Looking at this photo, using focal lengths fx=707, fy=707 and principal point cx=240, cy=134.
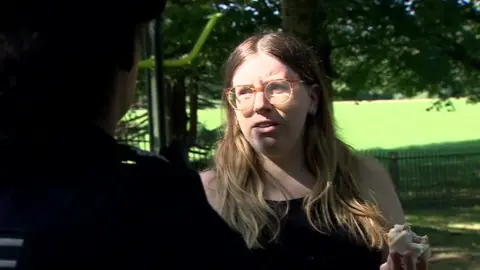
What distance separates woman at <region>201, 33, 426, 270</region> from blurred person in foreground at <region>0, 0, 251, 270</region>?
2.60 ft

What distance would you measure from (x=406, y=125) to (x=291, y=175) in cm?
3577

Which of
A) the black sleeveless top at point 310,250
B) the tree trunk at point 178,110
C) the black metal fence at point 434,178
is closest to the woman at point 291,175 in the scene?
the black sleeveless top at point 310,250

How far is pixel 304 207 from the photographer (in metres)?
1.77

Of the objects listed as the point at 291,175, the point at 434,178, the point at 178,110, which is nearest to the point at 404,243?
the point at 291,175

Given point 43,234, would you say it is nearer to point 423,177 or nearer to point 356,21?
point 356,21

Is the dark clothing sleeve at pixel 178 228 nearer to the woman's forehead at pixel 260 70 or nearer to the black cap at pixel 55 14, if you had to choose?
the black cap at pixel 55 14

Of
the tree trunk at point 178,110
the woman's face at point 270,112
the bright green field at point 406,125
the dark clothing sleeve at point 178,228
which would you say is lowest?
the bright green field at point 406,125

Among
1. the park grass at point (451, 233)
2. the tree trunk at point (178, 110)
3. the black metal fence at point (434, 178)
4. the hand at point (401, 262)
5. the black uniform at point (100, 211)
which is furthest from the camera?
the black metal fence at point (434, 178)

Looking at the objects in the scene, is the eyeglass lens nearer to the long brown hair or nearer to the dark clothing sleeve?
the long brown hair

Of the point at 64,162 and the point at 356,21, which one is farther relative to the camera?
the point at 356,21

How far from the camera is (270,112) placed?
176cm

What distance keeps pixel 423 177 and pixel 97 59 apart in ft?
53.5

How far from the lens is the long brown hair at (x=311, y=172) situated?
175 cm

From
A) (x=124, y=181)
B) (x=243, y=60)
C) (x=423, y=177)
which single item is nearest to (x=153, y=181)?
(x=124, y=181)
